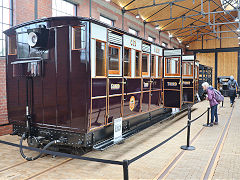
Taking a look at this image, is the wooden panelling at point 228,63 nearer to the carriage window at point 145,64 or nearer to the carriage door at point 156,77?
the carriage door at point 156,77

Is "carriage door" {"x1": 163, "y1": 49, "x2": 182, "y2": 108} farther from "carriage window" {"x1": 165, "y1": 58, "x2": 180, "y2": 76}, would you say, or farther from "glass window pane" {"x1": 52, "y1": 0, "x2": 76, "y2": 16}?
"glass window pane" {"x1": 52, "y1": 0, "x2": 76, "y2": 16}

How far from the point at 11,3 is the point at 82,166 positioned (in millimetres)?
5665

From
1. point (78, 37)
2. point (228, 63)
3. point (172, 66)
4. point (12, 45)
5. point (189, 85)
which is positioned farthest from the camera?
point (228, 63)

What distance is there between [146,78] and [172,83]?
6.01 ft

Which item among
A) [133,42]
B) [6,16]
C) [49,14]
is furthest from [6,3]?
[133,42]

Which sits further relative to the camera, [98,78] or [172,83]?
[172,83]

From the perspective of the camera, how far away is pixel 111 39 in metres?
4.73

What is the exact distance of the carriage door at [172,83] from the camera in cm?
786

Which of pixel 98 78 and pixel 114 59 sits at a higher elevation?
pixel 114 59

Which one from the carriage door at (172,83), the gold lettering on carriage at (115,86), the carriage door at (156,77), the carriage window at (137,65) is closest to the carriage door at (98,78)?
the gold lettering on carriage at (115,86)

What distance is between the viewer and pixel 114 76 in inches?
192

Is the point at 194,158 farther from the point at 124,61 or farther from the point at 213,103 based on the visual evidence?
the point at 213,103

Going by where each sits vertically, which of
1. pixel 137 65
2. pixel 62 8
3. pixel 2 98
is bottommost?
pixel 2 98

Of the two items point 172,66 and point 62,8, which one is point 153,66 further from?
point 62,8
